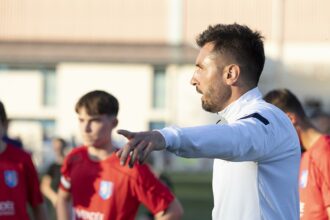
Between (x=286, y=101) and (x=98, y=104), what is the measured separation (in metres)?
1.29

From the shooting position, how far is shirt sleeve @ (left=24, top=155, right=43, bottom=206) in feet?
22.8

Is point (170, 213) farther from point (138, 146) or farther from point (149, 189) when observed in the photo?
point (138, 146)

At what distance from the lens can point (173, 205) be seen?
669cm

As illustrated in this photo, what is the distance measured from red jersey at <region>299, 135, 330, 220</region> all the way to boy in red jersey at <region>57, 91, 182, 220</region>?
2.88 feet

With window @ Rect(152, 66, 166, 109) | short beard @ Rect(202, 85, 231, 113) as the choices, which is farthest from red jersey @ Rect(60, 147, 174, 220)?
window @ Rect(152, 66, 166, 109)

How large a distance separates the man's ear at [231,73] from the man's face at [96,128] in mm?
2756

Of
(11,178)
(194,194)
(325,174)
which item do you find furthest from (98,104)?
(194,194)

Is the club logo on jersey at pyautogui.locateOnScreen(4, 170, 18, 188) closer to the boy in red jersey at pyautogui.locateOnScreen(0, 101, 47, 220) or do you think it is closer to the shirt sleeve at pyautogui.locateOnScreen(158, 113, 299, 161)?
the boy in red jersey at pyautogui.locateOnScreen(0, 101, 47, 220)

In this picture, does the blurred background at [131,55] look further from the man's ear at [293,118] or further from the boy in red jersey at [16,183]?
the man's ear at [293,118]

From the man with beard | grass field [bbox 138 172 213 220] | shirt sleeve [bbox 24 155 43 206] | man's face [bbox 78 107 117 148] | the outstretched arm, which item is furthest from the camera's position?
grass field [bbox 138 172 213 220]

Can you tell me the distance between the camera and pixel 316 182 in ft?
21.1

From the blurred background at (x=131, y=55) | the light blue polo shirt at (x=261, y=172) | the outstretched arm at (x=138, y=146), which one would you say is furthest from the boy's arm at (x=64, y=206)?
the blurred background at (x=131, y=55)

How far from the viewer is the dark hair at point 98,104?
6.73m

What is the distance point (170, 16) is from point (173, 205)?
122ft
